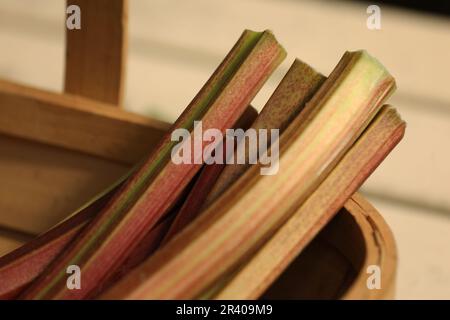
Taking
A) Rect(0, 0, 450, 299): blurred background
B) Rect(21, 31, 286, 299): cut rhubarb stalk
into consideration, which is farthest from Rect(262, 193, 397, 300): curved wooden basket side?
Rect(0, 0, 450, 299): blurred background

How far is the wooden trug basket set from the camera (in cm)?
95

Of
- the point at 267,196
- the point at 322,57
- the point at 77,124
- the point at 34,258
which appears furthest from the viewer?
the point at 322,57

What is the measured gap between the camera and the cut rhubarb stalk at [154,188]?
780 mm

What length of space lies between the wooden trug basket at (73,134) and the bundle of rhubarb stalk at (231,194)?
4.0 inches

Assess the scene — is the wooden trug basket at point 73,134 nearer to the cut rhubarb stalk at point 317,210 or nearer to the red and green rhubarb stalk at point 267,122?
the red and green rhubarb stalk at point 267,122

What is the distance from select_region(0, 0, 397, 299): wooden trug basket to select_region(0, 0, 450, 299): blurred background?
644 millimetres

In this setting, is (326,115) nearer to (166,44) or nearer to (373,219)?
(373,219)

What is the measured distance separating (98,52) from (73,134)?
0.11m

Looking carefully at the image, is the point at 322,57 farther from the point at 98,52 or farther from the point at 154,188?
the point at 154,188

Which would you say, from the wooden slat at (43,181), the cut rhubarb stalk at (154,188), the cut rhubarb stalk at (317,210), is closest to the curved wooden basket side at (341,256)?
the cut rhubarb stalk at (317,210)

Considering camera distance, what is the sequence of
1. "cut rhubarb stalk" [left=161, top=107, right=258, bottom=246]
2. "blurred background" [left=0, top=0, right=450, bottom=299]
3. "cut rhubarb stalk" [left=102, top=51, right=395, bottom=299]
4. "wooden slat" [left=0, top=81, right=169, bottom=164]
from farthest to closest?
"blurred background" [left=0, top=0, right=450, bottom=299] → "wooden slat" [left=0, top=81, right=169, bottom=164] → "cut rhubarb stalk" [left=161, top=107, right=258, bottom=246] → "cut rhubarb stalk" [left=102, top=51, right=395, bottom=299]

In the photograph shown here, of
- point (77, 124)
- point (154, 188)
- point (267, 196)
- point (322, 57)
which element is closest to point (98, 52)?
point (77, 124)

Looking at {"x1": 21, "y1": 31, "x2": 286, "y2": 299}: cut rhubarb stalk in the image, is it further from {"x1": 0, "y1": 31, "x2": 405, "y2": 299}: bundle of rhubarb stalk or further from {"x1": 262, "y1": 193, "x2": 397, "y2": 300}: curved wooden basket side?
{"x1": 262, "y1": 193, "x2": 397, "y2": 300}: curved wooden basket side

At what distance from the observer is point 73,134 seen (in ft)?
3.22
